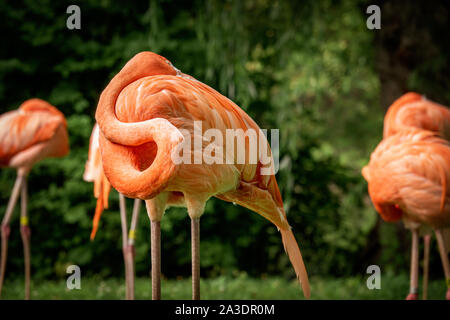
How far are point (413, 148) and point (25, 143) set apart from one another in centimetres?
274

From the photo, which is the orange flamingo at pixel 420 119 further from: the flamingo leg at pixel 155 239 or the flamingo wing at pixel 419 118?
the flamingo leg at pixel 155 239

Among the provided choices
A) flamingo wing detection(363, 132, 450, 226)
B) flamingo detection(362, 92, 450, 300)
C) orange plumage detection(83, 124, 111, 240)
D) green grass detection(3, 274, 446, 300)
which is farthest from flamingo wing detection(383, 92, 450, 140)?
orange plumage detection(83, 124, 111, 240)

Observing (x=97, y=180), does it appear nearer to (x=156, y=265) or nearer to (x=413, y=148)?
(x=156, y=265)

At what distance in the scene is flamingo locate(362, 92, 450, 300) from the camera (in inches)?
127

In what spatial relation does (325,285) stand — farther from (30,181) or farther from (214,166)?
(30,181)

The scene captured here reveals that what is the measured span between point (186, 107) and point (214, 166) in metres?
0.27

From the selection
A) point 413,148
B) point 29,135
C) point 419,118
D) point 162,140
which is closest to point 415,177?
point 413,148

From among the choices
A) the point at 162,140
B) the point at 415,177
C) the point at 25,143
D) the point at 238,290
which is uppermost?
the point at 25,143

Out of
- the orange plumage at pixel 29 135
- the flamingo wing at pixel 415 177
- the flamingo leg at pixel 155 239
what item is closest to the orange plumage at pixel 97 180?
the orange plumage at pixel 29 135

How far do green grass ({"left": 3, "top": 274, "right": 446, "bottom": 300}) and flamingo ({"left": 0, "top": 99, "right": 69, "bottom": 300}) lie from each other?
40 cm

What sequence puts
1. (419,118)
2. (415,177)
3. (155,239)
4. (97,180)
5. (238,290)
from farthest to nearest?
(238,290)
(419,118)
(97,180)
(415,177)
(155,239)

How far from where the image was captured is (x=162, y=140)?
190 centimetres

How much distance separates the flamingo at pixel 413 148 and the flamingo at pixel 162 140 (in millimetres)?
1254

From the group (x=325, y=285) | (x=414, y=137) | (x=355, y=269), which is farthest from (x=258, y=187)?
(x=355, y=269)
